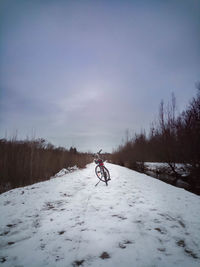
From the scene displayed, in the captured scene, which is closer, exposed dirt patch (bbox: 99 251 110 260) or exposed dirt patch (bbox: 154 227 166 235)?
exposed dirt patch (bbox: 99 251 110 260)

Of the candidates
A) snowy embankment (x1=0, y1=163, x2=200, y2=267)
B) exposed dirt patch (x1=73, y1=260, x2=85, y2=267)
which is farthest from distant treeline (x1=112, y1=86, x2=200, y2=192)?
exposed dirt patch (x1=73, y1=260, x2=85, y2=267)

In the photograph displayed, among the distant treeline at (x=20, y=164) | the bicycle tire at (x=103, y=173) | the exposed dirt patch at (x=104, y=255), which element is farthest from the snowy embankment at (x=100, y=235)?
the bicycle tire at (x=103, y=173)

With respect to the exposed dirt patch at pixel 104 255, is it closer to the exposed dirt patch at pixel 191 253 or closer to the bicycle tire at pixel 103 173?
the exposed dirt patch at pixel 191 253

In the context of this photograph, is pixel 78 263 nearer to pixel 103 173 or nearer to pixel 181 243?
pixel 181 243

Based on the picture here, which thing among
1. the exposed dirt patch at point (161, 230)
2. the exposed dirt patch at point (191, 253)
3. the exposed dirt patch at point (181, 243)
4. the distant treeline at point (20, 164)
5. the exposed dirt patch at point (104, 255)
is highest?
the distant treeline at point (20, 164)

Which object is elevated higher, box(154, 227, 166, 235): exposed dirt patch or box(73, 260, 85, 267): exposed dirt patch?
box(73, 260, 85, 267): exposed dirt patch

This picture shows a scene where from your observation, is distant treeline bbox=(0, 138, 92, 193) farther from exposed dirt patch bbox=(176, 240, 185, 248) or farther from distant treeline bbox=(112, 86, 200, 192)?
distant treeline bbox=(112, 86, 200, 192)

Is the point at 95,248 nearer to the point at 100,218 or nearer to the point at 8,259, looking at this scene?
the point at 100,218

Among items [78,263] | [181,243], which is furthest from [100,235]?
[181,243]

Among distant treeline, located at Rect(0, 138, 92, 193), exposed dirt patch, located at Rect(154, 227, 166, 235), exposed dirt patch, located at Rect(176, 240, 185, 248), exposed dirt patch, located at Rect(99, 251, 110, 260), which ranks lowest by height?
exposed dirt patch, located at Rect(154, 227, 166, 235)

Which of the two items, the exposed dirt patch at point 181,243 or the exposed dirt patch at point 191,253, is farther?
the exposed dirt patch at point 181,243

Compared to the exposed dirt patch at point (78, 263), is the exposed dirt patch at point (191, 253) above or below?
below

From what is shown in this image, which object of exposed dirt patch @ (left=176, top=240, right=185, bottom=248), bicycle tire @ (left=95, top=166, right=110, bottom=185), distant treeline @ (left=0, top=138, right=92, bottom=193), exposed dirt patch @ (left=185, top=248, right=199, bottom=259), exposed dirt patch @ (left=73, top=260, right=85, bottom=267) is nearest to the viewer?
exposed dirt patch @ (left=73, top=260, right=85, bottom=267)

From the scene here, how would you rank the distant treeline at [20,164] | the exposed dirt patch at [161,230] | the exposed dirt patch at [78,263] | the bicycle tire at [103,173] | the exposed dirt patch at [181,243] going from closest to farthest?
the exposed dirt patch at [78,263] → the exposed dirt patch at [181,243] → the exposed dirt patch at [161,230] → the distant treeline at [20,164] → the bicycle tire at [103,173]
